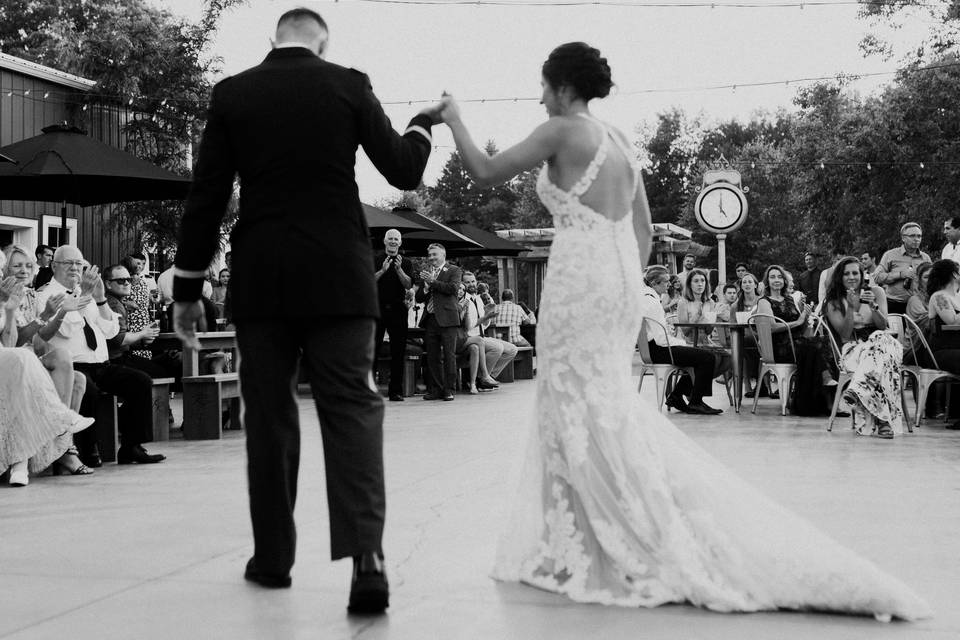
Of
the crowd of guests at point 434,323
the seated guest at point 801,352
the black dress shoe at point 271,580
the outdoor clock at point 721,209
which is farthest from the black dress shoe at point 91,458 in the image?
the outdoor clock at point 721,209

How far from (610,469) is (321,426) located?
1028mm

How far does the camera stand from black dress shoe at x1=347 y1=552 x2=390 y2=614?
11.2 ft

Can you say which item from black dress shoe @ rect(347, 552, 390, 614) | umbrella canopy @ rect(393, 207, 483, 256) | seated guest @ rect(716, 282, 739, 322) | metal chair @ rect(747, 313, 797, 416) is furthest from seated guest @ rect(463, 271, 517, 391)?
black dress shoe @ rect(347, 552, 390, 614)

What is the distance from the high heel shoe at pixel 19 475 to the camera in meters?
6.61

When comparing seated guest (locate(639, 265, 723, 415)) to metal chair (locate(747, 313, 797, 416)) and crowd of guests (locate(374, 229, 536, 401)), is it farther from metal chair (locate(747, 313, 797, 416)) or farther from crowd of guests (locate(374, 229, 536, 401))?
crowd of guests (locate(374, 229, 536, 401))

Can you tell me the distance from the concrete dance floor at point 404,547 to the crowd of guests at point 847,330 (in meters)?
0.85

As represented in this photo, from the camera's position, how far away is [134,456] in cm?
771

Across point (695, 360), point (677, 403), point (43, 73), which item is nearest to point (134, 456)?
point (695, 360)

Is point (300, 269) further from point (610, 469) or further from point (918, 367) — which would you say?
point (918, 367)

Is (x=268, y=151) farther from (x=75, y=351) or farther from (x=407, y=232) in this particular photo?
(x=407, y=232)

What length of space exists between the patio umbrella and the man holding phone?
306 inches

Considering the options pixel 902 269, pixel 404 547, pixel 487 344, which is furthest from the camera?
pixel 487 344

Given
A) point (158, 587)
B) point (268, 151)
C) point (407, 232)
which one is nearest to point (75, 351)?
point (158, 587)

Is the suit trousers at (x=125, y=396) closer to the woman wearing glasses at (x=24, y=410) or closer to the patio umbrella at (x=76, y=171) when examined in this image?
the woman wearing glasses at (x=24, y=410)
